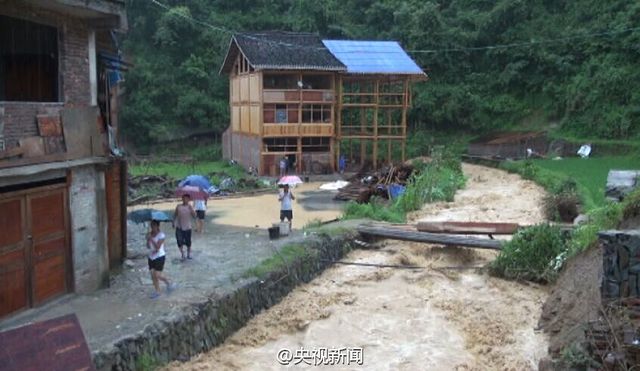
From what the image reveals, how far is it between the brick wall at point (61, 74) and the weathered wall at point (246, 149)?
76.8 feet

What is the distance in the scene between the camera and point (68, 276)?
10500 millimetres

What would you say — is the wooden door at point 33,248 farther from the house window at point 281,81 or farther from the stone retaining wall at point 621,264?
the house window at point 281,81

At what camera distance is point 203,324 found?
1034cm

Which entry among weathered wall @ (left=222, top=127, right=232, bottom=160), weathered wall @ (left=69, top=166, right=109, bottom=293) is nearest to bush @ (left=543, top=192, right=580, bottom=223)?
weathered wall @ (left=69, top=166, right=109, bottom=293)

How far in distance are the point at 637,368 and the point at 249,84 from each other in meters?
30.3

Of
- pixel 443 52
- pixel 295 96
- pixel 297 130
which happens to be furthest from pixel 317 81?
pixel 443 52

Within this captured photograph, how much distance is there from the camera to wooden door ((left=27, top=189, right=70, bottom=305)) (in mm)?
9727

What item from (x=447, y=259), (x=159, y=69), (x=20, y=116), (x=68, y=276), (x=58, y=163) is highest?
(x=159, y=69)

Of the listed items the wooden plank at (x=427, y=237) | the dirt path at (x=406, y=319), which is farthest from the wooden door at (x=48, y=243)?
the wooden plank at (x=427, y=237)

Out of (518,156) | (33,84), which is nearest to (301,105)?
(518,156)

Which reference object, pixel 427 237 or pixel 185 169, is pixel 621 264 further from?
pixel 185 169

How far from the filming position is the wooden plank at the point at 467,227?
54.4ft

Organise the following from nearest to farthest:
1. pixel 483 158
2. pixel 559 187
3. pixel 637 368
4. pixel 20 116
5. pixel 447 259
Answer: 1. pixel 637 368
2. pixel 20 116
3. pixel 447 259
4. pixel 559 187
5. pixel 483 158

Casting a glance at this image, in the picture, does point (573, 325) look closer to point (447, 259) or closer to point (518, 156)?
point (447, 259)
